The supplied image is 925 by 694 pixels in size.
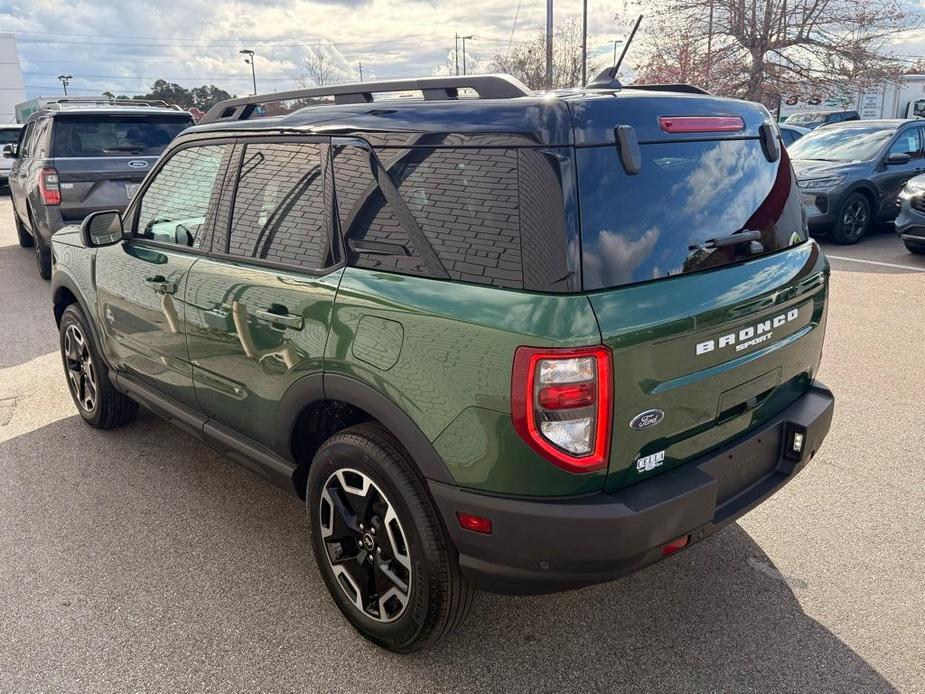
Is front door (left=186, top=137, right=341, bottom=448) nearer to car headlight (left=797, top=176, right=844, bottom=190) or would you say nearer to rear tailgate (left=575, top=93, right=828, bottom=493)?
rear tailgate (left=575, top=93, right=828, bottom=493)

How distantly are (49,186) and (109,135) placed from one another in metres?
0.89

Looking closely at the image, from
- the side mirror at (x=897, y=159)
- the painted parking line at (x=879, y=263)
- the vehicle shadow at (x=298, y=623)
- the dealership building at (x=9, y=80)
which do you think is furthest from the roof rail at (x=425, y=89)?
the dealership building at (x=9, y=80)

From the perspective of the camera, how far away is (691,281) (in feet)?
7.71

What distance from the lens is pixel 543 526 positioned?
212 centimetres

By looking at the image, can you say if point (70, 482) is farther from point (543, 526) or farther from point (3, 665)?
point (543, 526)

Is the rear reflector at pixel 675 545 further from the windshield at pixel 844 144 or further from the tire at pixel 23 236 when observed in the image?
the tire at pixel 23 236

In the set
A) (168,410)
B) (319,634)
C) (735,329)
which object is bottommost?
(319,634)

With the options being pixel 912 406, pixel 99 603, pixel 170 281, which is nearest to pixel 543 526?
pixel 99 603

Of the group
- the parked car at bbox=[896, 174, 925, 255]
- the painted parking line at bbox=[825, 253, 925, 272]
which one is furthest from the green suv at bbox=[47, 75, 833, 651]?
the parked car at bbox=[896, 174, 925, 255]

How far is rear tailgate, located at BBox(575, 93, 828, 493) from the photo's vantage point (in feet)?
7.06

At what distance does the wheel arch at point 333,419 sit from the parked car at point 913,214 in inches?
345

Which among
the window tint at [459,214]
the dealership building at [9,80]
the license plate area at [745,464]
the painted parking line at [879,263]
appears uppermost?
the dealership building at [9,80]

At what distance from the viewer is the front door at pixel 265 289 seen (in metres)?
2.70

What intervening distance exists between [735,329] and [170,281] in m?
2.46
